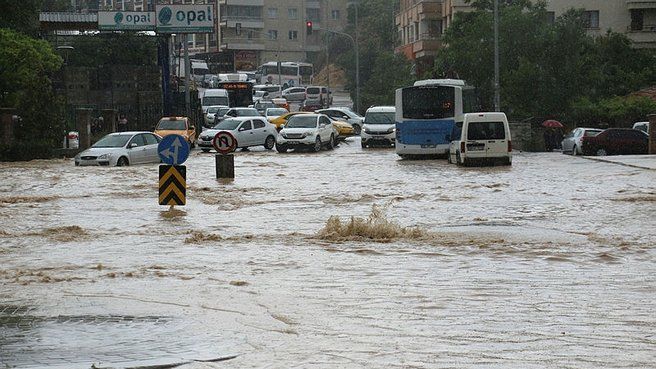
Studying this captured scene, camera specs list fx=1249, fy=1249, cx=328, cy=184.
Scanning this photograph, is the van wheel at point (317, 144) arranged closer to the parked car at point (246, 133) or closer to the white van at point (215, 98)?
the parked car at point (246, 133)

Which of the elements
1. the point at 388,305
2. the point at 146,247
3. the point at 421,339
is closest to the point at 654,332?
the point at 421,339

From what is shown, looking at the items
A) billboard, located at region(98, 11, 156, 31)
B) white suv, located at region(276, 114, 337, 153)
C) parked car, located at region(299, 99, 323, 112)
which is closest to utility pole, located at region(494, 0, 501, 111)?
white suv, located at region(276, 114, 337, 153)

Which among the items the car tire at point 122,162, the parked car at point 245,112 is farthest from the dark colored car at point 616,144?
the parked car at point 245,112

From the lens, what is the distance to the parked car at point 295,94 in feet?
349

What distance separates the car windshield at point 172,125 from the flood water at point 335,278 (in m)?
24.0

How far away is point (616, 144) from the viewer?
50.2 metres

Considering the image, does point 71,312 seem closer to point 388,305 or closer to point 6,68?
point 388,305

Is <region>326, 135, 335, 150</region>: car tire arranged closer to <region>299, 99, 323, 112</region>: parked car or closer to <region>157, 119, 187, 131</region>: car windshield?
<region>157, 119, 187, 131</region>: car windshield

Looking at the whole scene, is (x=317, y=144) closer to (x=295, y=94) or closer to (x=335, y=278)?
(x=335, y=278)

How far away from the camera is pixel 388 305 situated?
39.8ft

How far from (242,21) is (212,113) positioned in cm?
6791

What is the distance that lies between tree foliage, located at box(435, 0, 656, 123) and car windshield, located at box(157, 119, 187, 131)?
13.8 metres

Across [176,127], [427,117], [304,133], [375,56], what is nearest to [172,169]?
[427,117]

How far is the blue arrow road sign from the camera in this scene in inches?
910
